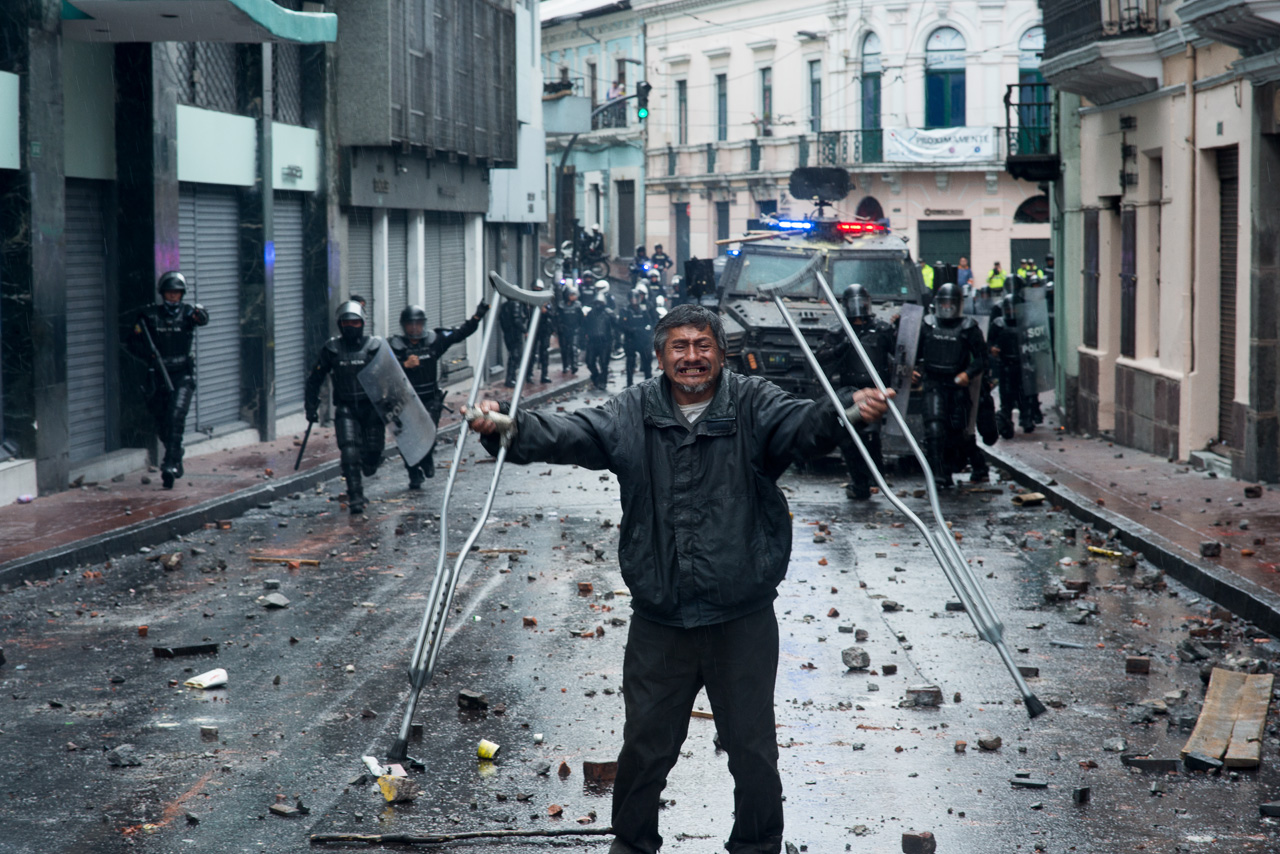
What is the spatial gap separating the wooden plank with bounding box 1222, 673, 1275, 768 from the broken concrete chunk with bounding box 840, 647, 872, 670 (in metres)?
1.79

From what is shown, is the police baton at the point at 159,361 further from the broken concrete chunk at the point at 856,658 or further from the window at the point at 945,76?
the window at the point at 945,76

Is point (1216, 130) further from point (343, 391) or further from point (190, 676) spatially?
point (190, 676)

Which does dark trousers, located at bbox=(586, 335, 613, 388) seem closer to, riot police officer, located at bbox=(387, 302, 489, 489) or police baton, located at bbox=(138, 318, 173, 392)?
riot police officer, located at bbox=(387, 302, 489, 489)

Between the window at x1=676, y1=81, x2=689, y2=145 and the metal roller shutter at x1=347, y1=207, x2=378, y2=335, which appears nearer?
the metal roller shutter at x1=347, y1=207, x2=378, y2=335

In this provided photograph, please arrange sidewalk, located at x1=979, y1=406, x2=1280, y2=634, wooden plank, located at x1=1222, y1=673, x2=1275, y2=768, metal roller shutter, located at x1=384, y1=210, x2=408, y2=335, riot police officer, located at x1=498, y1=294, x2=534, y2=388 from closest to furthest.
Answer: wooden plank, located at x1=1222, y1=673, x2=1275, y2=768 < sidewalk, located at x1=979, y1=406, x2=1280, y2=634 < metal roller shutter, located at x1=384, y1=210, x2=408, y2=335 < riot police officer, located at x1=498, y1=294, x2=534, y2=388

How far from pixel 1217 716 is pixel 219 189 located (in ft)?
47.2

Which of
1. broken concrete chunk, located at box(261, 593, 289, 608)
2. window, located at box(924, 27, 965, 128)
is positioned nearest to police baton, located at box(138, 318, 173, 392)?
broken concrete chunk, located at box(261, 593, 289, 608)

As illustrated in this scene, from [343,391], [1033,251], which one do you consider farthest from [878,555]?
[1033,251]

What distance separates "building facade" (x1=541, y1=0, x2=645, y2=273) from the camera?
54.0 m

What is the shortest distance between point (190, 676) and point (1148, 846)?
15.2 ft

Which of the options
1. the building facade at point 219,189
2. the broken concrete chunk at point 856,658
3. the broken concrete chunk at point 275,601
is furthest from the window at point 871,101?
the broken concrete chunk at point 856,658

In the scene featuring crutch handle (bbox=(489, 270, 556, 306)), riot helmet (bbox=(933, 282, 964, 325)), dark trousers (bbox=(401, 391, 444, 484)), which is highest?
riot helmet (bbox=(933, 282, 964, 325))

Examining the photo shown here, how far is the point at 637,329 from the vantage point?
28.7m

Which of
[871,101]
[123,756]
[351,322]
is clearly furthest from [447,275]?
[123,756]
